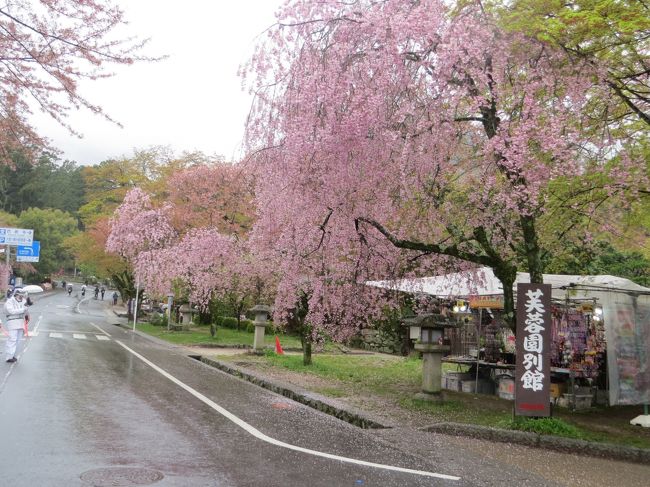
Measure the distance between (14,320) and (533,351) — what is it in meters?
12.4

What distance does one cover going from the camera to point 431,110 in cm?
911

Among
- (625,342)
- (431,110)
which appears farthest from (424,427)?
(431,110)

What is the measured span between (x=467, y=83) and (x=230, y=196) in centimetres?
2066

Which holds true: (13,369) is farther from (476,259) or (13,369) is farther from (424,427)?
(476,259)

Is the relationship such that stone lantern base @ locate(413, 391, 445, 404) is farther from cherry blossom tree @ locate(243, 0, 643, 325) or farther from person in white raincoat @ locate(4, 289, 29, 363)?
person in white raincoat @ locate(4, 289, 29, 363)

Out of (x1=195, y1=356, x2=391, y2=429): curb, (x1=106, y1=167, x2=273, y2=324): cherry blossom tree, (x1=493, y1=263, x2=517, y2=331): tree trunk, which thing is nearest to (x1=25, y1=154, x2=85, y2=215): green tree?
(x1=106, y1=167, x2=273, y2=324): cherry blossom tree

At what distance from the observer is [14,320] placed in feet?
45.3

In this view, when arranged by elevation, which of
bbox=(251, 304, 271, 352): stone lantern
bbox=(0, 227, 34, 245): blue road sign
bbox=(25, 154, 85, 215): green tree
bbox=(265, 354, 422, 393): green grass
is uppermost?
bbox=(25, 154, 85, 215): green tree

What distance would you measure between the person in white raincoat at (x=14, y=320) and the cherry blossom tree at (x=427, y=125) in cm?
781

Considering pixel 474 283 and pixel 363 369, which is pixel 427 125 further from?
pixel 363 369

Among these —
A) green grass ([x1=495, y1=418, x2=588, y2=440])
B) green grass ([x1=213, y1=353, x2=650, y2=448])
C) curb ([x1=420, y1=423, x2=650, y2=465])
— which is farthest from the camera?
green grass ([x1=213, y1=353, x2=650, y2=448])

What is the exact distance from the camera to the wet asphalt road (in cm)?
550

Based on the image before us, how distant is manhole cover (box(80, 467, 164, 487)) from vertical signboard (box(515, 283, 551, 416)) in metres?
5.96

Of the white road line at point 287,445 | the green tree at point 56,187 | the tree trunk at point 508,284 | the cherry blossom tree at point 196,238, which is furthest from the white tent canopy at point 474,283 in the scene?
the green tree at point 56,187
